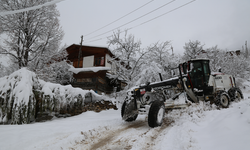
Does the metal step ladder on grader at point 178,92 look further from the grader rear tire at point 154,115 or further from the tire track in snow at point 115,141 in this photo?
the tire track in snow at point 115,141

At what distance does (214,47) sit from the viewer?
25.0m

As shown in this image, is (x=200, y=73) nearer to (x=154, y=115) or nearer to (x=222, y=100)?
Answer: (x=222, y=100)

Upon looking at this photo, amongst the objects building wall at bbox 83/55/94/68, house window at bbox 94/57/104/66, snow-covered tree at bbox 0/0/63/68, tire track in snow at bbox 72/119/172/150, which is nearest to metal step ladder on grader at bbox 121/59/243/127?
tire track in snow at bbox 72/119/172/150

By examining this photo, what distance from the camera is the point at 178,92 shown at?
5844 mm

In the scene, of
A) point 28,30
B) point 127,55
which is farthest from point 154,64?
point 28,30

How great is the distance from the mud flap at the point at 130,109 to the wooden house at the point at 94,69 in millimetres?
10998

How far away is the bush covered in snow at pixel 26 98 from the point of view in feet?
17.8

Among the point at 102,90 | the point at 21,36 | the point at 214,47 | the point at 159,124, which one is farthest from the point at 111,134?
the point at 214,47

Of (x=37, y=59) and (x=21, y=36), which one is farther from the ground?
(x=21, y=36)

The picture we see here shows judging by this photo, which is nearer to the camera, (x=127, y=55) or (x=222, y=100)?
(x=222, y=100)

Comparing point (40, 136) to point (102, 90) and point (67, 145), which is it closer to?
point (67, 145)

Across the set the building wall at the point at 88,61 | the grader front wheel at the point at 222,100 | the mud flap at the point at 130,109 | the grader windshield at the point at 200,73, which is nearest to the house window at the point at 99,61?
the building wall at the point at 88,61

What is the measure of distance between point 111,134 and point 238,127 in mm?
3211

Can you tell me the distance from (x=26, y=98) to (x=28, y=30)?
843cm
